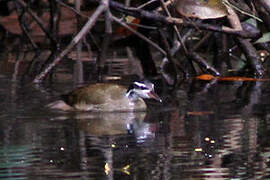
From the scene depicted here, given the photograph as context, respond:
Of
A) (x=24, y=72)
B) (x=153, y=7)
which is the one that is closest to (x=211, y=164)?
(x=153, y=7)

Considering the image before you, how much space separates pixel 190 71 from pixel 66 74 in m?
1.51

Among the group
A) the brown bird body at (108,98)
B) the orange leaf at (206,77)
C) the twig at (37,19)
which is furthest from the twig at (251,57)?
the twig at (37,19)

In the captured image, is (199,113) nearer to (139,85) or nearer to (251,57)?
(139,85)

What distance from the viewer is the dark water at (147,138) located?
6.21 m

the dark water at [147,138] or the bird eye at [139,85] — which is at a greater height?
the bird eye at [139,85]

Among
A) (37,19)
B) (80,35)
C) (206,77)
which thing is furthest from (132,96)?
(37,19)

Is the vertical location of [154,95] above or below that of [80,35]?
below

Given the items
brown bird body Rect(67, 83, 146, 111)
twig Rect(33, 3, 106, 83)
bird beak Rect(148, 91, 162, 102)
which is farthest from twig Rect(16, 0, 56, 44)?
bird beak Rect(148, 91, 162, 102)

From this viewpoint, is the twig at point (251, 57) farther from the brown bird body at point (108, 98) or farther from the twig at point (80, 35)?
the brown bird body at point (108, 98)

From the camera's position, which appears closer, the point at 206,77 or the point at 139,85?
the point at 139,85

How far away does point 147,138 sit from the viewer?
746 cm

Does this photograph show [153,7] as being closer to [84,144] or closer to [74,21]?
[84,144]

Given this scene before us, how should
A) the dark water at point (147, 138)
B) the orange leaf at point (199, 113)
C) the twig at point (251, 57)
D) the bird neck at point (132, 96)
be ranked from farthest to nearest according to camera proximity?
the twig at point (251, 57)
the bird neck at point (132, 96)
the orange leaf at point (199, 113)
the dark water at point (147, 138)

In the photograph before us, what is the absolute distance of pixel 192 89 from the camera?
10.2 meters
